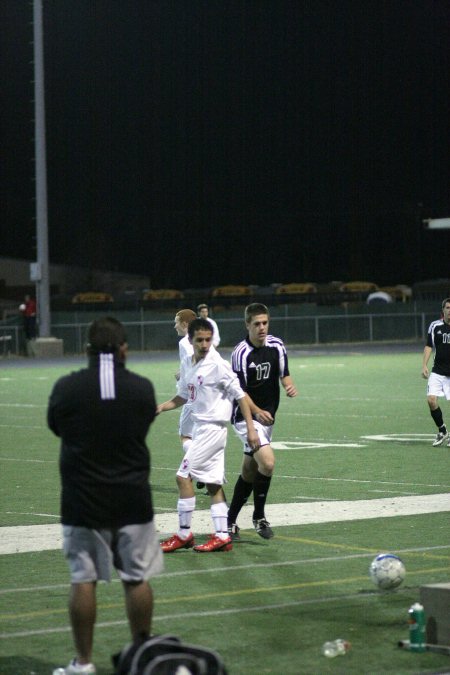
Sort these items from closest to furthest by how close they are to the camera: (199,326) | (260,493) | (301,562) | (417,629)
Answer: (417,629) < (301,562) < (199,326) < (260,493)

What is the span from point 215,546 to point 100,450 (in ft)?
14.6

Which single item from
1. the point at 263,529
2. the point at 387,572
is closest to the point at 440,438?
the point at 263,529

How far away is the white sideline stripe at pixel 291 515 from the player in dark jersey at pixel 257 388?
0.54m

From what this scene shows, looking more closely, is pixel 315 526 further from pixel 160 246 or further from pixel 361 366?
pixel 160 246

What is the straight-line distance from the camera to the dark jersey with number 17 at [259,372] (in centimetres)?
1162

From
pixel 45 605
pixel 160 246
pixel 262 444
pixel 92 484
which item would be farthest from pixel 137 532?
pixel 160 246

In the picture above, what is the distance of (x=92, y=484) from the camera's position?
21.4 feet

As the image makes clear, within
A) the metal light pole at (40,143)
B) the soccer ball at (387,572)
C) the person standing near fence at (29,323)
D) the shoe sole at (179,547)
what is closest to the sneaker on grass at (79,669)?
the soccer ball at (387,572)

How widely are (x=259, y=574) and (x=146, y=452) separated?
335cm

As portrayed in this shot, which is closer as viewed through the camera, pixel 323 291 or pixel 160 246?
pixel 323 291

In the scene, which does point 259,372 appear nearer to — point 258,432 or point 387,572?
point 258,432

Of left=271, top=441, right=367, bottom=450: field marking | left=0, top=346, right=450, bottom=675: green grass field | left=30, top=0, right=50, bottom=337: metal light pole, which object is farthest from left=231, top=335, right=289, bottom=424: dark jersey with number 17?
left=30, top=0, right=50, bottom=337: metal light pole

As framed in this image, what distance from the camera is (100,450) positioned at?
6.53 metres

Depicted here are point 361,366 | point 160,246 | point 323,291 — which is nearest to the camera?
point 361,366
